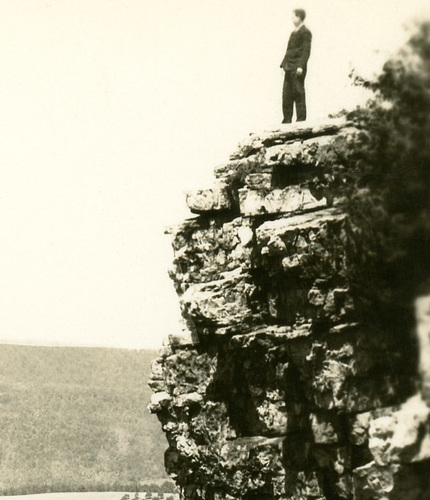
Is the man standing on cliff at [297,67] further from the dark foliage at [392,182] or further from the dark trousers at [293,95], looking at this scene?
the dark foliage at [392,182]

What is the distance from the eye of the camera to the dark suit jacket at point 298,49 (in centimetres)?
2345

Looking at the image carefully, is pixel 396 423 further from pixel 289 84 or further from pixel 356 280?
pixel 289 84

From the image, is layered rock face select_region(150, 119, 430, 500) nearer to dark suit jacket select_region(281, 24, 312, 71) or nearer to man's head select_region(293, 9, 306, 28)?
dark suit jacket select_region(281, 24, 312, 71)

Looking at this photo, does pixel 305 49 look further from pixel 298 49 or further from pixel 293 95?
pixel 293 95

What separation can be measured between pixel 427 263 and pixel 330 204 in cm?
285

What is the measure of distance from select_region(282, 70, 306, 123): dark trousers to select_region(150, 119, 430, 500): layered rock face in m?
1.40

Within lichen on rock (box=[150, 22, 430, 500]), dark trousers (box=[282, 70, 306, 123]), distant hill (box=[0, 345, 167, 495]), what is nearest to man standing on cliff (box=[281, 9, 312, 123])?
dark trousers (box=[282, 70, 306, 123])

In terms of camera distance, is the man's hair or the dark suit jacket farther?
the dark suit jacket

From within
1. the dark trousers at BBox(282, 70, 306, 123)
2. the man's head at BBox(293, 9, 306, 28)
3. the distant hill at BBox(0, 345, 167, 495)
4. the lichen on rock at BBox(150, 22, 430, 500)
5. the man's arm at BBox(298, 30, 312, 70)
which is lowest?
the distant hill at BBox(0, 345, 167, 495)

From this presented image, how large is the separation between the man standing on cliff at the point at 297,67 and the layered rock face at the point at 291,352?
59.9 inches

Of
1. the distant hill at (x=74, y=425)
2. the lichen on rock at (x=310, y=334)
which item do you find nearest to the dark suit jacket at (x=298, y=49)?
the lichen on rock at (x=310, y=334)

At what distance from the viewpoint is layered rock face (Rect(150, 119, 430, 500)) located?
20594mm

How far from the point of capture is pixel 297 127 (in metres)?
22.5

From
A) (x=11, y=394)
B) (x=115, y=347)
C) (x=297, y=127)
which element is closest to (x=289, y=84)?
(x=297, y=127)
